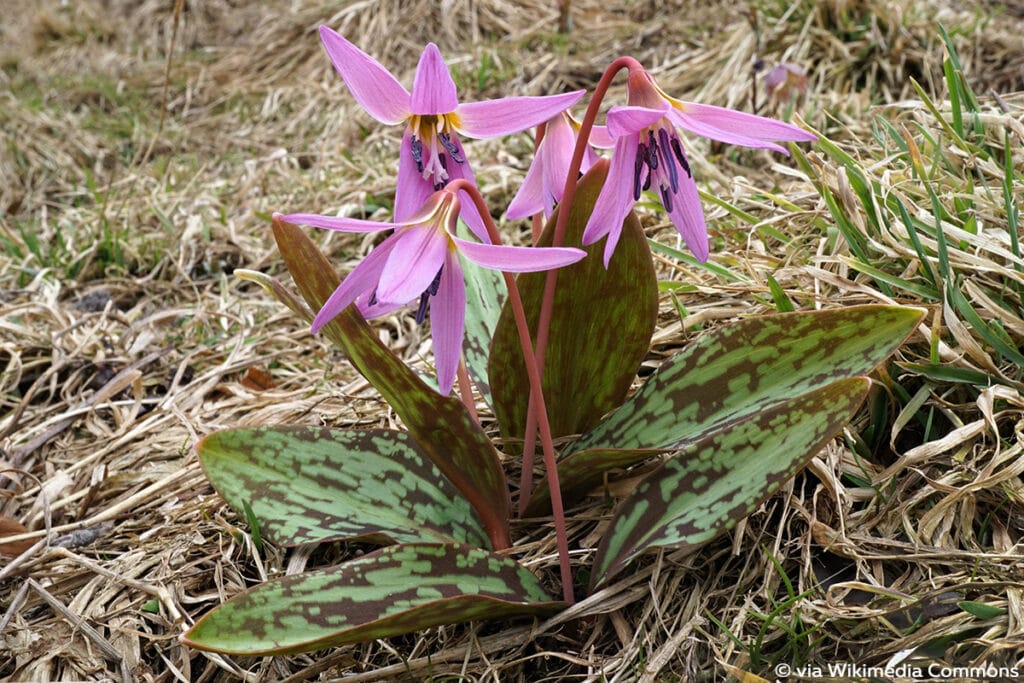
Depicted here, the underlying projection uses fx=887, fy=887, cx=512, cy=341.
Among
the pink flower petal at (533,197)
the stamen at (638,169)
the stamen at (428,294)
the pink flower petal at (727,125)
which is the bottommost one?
the stamen at (428,294)

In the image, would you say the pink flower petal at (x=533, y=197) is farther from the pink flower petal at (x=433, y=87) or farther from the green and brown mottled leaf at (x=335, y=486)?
the green and brown mottled leaf at (x=335, y=486)

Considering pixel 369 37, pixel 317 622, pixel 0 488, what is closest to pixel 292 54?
pixel 369 37

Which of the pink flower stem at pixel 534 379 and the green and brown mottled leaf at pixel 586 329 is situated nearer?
the pink flower stem at pixel 534 379

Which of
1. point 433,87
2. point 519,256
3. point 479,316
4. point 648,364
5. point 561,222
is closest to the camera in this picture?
point 519,256

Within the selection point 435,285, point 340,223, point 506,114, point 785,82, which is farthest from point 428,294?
point 785,82

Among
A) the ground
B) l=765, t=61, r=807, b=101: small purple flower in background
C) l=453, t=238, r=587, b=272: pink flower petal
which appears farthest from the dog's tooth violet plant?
l=765, t=61, r=807, b=101: small purple flower in background

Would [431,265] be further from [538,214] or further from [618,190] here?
[538,214]

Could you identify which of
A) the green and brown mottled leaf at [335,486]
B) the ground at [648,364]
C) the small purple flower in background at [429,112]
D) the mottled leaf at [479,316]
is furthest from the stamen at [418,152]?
the ground at [648,364]

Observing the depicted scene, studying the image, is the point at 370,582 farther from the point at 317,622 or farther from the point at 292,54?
the point at 292,54

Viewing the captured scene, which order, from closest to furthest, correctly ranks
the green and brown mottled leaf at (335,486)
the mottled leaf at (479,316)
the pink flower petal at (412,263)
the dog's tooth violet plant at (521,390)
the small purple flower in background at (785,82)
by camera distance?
the pink flower petal at (412,263) < the dog's tooth violet plant at (521,390) < the green and brown mottled leaf at (335,486) < the mottled leaf at (479,316) < the small purple flower in background at (785,82)
